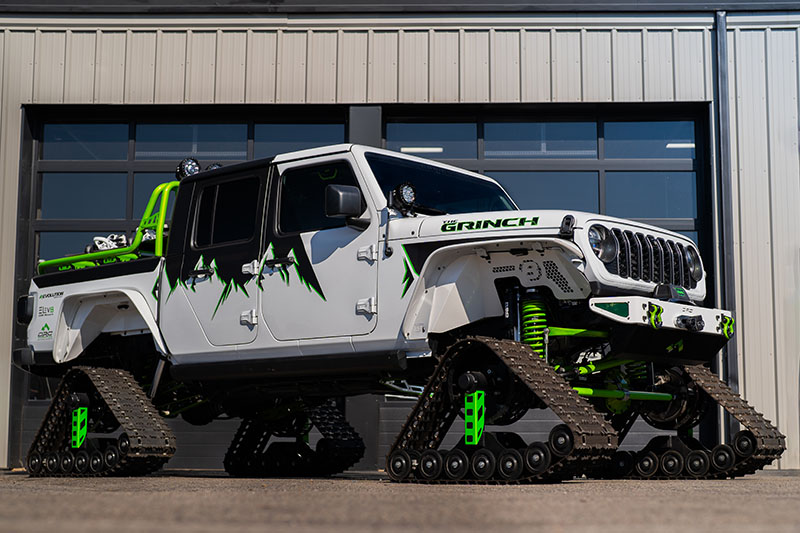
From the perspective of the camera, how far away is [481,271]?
771 centimetres

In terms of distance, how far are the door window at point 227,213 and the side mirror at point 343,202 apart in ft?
3.82

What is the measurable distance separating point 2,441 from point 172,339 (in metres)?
4.55

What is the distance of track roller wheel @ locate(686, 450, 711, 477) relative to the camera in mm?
8180

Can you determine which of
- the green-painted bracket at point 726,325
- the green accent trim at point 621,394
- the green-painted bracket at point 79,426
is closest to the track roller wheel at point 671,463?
the green accent trim at point 621,394

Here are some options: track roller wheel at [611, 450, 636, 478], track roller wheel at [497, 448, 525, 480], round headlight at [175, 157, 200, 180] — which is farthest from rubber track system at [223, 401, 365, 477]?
track roller wheel at [497, 448, 525, 480]

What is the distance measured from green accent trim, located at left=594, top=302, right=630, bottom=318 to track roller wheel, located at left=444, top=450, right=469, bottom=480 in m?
1.33

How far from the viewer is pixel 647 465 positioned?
8523 mm

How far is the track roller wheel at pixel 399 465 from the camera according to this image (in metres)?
7.21

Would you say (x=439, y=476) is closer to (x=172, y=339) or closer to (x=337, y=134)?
(x=172, y=339)

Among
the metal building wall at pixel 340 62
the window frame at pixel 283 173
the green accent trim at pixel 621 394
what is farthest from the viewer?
the metal building wall at pixel 340 62

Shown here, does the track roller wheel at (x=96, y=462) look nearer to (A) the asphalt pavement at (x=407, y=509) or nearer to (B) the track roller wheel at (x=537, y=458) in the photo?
(A) the asphalt pavement at (x=407, y=509)

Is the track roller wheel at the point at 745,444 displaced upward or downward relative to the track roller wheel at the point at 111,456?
upward

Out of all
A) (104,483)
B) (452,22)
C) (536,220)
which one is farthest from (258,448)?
(452,22)

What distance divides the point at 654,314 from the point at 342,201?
229 cm
